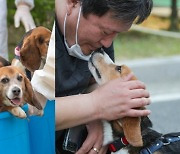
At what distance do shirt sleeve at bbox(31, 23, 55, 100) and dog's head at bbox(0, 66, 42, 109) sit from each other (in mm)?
56

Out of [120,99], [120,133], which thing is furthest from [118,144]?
[120,99]

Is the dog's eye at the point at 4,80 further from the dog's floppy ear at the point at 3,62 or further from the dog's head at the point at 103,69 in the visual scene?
the dog's head at the point at 103,69

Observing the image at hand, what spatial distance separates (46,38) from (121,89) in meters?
0.40

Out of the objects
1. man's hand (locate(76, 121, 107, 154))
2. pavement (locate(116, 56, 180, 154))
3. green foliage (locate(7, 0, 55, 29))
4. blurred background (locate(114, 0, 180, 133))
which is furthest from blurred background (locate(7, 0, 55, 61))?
blurred background (locate(114, 0, 180, 133))

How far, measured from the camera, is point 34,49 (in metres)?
1.76

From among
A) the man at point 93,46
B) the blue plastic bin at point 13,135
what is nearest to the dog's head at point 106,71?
the man at point 93,46

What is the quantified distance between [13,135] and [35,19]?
18.1 inches

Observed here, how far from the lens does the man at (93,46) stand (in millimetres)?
1949

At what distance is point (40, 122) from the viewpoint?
5.94 feet

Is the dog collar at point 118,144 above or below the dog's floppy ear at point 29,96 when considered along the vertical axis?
below

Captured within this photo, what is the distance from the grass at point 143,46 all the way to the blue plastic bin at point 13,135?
237 inches

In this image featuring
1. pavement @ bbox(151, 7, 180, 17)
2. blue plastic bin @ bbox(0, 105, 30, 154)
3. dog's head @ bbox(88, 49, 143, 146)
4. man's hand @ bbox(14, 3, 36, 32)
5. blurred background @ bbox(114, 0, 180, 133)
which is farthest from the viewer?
pavement @ bbox(151, 7, 180, 17)

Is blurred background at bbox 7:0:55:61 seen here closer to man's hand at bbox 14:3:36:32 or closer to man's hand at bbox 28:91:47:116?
man's hand at bbox 14:3:36:32

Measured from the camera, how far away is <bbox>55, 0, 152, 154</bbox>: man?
6.40 feet
